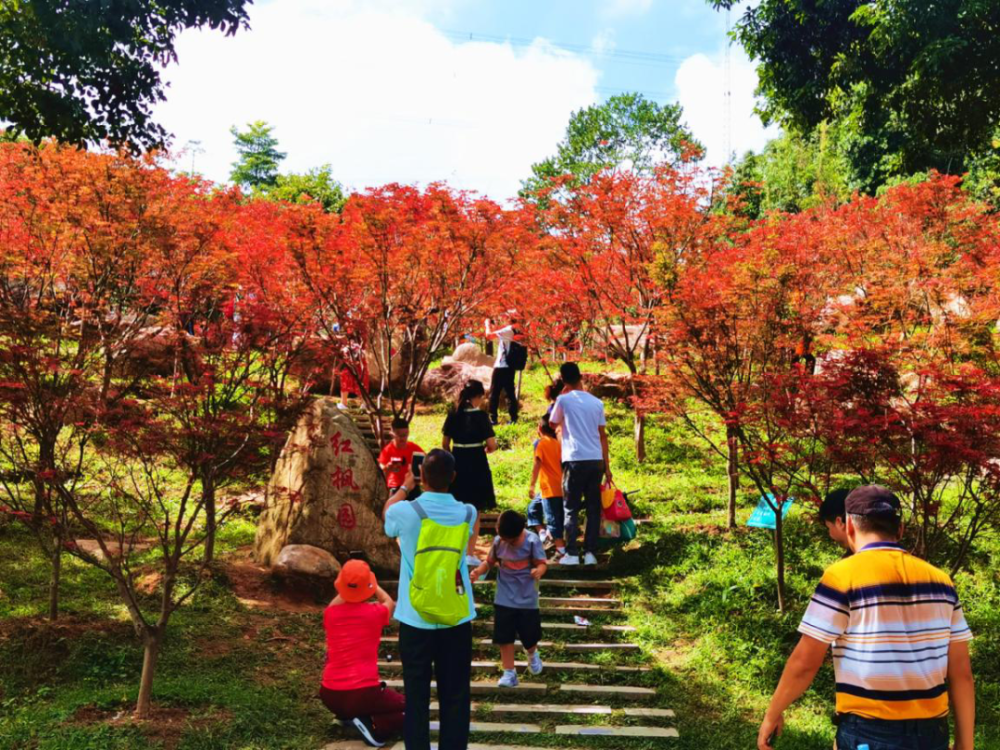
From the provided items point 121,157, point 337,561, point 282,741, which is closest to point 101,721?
point 282,741

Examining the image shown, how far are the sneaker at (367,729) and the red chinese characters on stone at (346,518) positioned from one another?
3.64 m

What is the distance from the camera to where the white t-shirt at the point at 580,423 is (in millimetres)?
7699

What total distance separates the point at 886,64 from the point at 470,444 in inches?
343

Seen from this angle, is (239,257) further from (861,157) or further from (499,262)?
(861,157)

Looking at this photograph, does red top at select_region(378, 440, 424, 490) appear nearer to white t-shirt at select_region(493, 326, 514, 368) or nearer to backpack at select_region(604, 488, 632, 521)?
backpack at select_region(604, 488, 632, 521)

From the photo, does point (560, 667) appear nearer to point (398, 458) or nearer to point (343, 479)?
point (398, 458)

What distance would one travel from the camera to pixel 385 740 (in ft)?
17.5

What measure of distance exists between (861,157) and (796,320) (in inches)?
880

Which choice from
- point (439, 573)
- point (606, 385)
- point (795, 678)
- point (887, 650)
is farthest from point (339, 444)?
point (606, 385)

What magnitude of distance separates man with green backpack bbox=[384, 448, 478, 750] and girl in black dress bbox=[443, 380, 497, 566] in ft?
11.2

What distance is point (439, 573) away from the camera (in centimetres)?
418

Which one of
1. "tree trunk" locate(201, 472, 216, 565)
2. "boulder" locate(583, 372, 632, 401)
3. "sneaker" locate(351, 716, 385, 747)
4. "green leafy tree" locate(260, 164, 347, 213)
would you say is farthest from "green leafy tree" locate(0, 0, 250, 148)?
"green leafy tree" locate(260, 164, 347, 213)

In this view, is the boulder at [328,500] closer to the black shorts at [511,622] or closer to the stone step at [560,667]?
the stone step at [560,667]

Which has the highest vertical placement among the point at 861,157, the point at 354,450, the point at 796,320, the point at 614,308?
the point at 861,157
